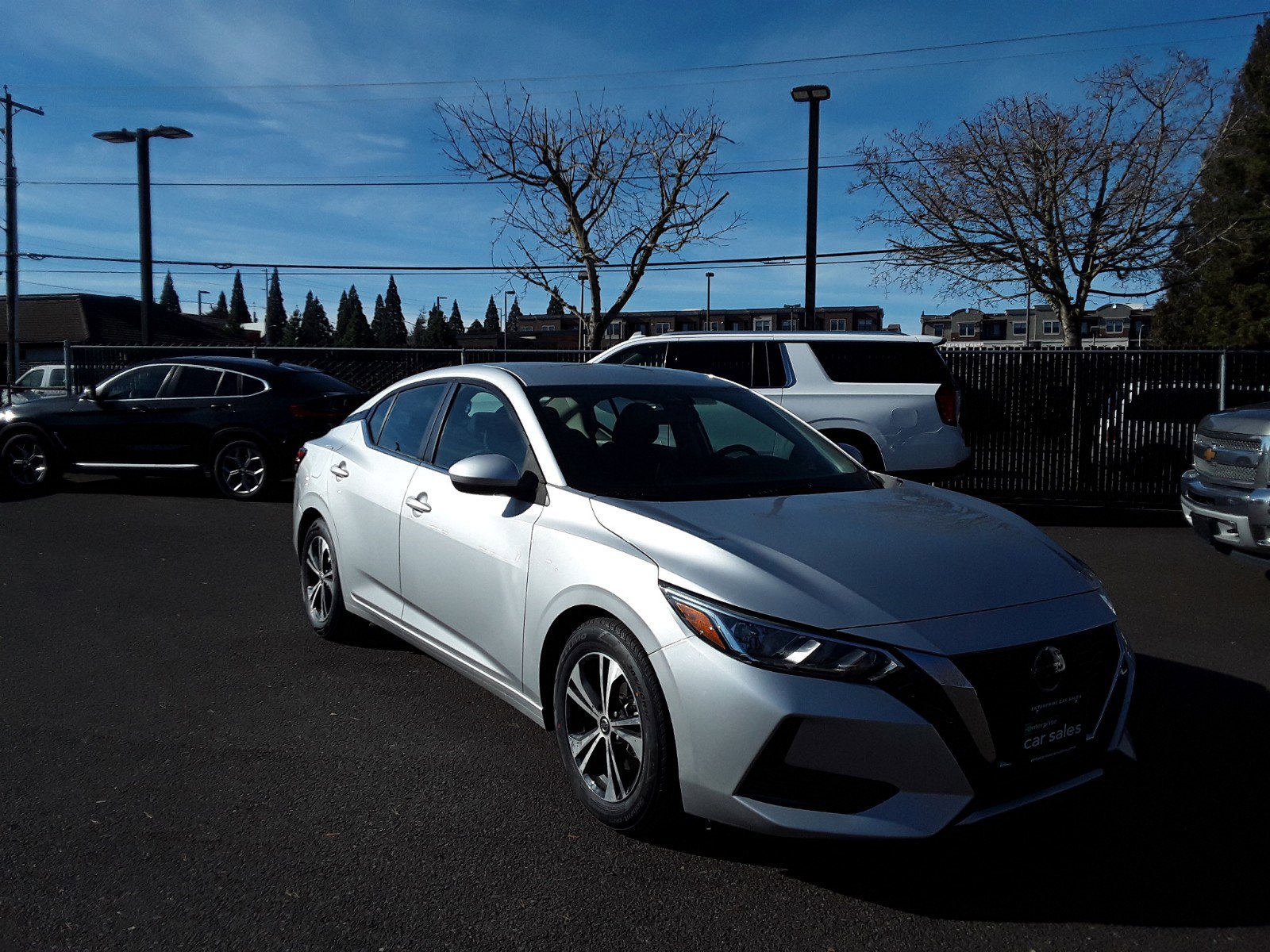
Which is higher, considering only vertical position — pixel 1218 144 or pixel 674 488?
pixel 1218 144

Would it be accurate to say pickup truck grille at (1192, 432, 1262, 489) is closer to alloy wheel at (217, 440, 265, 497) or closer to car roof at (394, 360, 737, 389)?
car roof at (394, 360, 737, 389)

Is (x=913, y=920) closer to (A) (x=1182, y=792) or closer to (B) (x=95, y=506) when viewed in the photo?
(A) (x=1182, y=792)

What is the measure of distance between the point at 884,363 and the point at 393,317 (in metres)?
129

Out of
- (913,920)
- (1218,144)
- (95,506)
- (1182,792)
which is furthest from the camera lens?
(1218,144)

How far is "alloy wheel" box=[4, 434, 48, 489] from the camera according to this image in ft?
39.7

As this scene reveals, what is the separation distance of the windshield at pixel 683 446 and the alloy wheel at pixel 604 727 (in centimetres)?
68

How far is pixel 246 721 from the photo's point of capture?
14.7ft

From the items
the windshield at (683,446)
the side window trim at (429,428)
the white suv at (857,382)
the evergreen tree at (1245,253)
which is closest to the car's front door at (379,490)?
the side window trim at (429,428)

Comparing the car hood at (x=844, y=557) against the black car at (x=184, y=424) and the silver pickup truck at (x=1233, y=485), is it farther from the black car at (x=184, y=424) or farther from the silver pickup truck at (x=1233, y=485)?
the black car at (x=184, y=424)

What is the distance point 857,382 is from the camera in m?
10.3

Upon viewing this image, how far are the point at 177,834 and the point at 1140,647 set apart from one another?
479 centimetres

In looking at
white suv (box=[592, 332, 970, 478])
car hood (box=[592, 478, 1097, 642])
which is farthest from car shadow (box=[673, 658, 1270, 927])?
white suv (box=[592, 332, 970, 478])

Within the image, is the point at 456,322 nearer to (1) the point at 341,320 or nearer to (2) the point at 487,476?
(1) the point at 341,320

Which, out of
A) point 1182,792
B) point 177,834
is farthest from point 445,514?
point 1182,792
